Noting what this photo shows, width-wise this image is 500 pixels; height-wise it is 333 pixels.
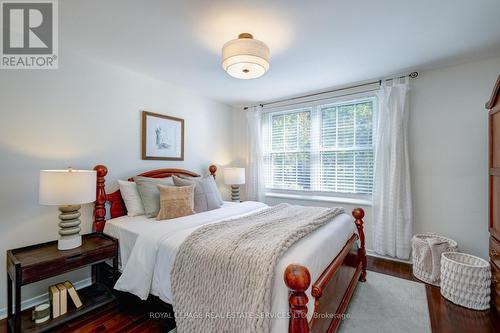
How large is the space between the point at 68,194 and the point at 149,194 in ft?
2.64

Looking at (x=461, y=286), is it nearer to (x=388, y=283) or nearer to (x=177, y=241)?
(x=388, y=283)

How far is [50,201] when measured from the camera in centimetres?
176

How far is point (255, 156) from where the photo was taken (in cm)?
417

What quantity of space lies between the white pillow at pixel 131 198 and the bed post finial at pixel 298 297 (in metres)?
2.02

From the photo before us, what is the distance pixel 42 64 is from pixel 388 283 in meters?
4.07

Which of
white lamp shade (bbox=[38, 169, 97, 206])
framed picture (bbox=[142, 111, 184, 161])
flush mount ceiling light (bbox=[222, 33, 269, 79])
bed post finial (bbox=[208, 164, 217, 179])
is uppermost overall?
flush mount ceiling light (bbox=[222, 33, 269, 79])

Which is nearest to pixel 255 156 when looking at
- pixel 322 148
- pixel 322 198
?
pixel 322 148

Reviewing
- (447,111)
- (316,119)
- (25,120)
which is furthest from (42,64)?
(447,111)

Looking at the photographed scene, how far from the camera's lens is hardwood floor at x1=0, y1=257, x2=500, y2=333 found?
69.7 inches

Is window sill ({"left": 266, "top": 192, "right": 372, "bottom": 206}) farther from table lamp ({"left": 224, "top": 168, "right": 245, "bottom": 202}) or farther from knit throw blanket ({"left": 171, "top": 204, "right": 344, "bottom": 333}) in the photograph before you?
knit throw blanket ({"left": 171, "top": 204, "right": 344, "bottom": 333})

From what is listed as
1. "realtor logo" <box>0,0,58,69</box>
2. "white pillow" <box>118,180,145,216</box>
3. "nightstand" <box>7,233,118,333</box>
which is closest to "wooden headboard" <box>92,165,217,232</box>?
"white pillow" <box>118,180,145,216</box>

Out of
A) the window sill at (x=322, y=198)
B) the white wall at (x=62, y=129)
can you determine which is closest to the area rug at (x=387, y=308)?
the window sill at (x=322, y=198)

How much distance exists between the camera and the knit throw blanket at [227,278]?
1203 mm

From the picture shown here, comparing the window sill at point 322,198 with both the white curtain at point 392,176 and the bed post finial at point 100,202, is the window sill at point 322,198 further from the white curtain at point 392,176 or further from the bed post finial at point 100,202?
the bed post finial at point 100,202
